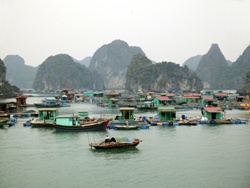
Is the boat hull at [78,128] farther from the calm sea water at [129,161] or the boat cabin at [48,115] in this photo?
the boat cabin at [48,115]

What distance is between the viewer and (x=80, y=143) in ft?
91.4

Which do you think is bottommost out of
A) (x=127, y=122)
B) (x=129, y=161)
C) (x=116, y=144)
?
(x=129, y=161)

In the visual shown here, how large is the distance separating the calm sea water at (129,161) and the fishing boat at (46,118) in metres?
4.76

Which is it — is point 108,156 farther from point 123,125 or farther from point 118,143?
point 123,125

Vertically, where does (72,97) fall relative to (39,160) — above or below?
above

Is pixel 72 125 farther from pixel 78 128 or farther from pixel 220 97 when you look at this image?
pixel 220 97

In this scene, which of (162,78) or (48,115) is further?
(162,78)

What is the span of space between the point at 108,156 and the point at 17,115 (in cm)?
3064

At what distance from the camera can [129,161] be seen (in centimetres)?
2203

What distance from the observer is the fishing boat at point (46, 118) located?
123 ft

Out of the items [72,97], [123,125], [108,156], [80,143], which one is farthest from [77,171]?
[72,97]

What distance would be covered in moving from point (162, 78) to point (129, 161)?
13552cm

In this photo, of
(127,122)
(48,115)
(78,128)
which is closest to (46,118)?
(48,115)

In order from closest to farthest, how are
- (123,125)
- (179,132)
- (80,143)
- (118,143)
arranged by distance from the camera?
(118,143), (80,143), (179,132), (123,125)
